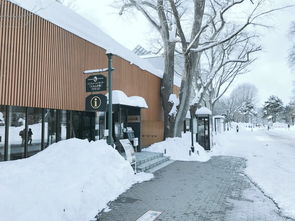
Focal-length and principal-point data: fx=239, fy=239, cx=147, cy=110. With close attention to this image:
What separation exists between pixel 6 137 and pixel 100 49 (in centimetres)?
587

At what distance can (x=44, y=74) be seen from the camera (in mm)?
8492

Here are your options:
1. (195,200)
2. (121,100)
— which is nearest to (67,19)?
(121,100)

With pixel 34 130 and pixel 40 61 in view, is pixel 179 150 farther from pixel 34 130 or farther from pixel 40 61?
pixel 40 61

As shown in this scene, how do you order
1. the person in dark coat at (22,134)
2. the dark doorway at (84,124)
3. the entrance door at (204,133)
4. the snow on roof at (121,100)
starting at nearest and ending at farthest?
the person in dark coat at (22,134) → the dark doorway at (84,124) → the snow on roof at (121,100) → the entrance door at (204,133)

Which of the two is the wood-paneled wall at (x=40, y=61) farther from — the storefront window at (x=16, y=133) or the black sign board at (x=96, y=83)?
the black sign board at (x=96, y=83)

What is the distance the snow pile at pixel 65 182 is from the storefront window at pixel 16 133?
1121 millimetres

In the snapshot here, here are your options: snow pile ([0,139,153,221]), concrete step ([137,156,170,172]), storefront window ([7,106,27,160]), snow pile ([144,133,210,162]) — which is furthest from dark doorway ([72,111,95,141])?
snow pile ([144,133,210,162])

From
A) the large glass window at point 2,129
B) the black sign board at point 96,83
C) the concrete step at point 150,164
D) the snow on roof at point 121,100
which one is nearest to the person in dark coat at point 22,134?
the large glass window at point 2,129

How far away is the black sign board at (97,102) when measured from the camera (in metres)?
8.80

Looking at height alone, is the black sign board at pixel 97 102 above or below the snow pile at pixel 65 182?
above

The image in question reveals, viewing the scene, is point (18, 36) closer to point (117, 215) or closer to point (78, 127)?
point (78, 127)

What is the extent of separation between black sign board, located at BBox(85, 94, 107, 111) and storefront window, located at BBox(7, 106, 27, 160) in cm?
220

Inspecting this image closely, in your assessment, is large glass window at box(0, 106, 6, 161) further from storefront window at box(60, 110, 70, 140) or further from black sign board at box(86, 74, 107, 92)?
black sign board at box(86, 74, 107, 92)

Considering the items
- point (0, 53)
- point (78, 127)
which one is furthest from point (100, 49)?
point (0, 53)
